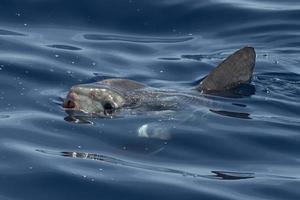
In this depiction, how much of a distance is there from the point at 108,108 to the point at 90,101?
0.66 ft

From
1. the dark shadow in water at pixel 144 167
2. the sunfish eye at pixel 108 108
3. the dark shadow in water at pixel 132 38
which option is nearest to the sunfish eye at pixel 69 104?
the sunfish eye at pixel 108 108

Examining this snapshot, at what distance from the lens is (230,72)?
32.2 feet

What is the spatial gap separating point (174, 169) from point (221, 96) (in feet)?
6.83

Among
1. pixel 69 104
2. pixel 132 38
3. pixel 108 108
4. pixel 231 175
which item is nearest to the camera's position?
pixel 231 175

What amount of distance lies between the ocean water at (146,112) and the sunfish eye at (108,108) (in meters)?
0.21

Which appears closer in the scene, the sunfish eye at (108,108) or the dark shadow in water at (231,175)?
the dark shadow in water at (231,175)

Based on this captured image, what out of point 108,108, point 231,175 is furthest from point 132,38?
point 231,175

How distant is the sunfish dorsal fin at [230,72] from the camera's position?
31.9 feet

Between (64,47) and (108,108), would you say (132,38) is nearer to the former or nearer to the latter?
(64,47)

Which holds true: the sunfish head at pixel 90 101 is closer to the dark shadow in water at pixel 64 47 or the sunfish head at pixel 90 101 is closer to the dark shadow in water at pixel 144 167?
the dark shadow in water at pixel 144 167

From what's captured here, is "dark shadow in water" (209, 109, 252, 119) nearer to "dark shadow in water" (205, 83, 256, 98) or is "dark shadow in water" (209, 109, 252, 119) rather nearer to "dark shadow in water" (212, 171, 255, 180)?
"dark shadow in water" (205, 83, 256, 98)

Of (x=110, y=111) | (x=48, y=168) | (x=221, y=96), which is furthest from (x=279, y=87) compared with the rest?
(x=48, y=168)

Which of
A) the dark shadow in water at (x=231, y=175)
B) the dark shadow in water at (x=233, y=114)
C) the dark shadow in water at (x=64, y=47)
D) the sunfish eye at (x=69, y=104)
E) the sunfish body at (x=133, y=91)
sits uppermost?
the dark shadow in water at (x=64, y=47)

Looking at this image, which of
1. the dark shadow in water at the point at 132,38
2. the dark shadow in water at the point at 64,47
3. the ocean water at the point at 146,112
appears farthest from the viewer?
the dark shadow in water at the point at 132,38
